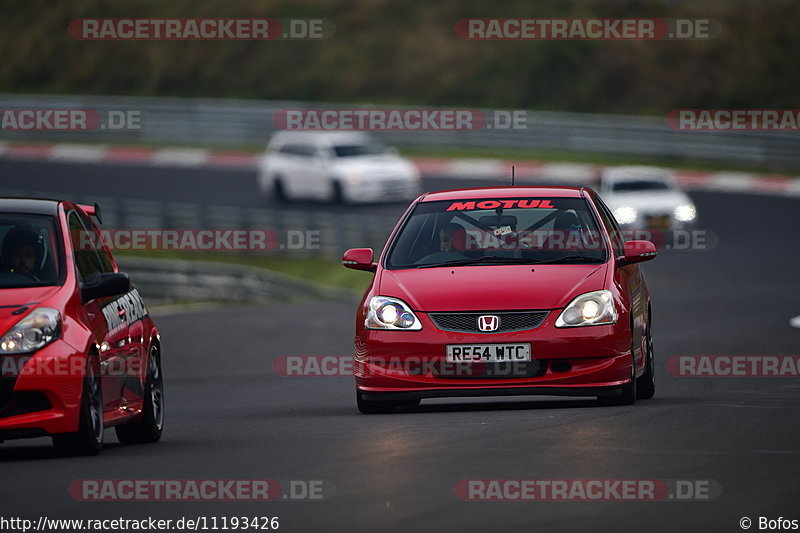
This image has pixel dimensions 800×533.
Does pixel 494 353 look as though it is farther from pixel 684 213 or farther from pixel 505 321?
pixel 684 213

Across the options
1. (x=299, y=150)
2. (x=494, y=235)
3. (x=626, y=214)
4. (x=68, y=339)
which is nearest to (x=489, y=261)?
(x=494, y=235)

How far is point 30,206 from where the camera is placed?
10508 mm

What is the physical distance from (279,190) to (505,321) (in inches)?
1220

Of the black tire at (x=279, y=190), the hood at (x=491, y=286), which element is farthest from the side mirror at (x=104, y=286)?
the black tire at (x=279, y=190)

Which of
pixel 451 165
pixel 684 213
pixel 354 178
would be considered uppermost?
pixel 451 165

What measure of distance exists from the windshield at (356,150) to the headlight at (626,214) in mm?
9344

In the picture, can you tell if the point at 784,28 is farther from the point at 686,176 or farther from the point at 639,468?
the point at 639,468

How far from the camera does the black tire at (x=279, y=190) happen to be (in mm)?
41969

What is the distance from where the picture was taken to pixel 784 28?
56.6 meters

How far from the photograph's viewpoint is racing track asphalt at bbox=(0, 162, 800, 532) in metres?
7.29

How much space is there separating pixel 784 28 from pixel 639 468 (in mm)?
50372

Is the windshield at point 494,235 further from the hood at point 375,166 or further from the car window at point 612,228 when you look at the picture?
the hood at point 375,166

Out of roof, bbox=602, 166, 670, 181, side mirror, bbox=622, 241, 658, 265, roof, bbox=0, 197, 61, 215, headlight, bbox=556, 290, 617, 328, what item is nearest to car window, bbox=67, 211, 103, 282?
roof, bbox=0, 197, 61, 215

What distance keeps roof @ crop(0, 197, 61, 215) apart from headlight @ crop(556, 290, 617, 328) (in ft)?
11.1
